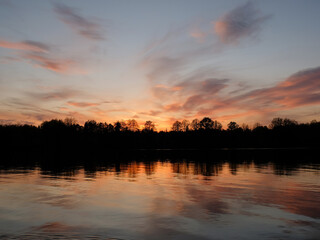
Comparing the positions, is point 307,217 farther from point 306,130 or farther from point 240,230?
point 306,130

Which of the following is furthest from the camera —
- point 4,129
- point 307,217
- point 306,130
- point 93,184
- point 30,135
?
point 306,130

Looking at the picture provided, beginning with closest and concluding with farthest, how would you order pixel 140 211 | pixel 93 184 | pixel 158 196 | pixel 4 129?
pixel 140 211 → pixel 158 196 → pixel 93 184 → pixel 4 129

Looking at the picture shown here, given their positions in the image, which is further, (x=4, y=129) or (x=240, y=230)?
(x=4, y=129)

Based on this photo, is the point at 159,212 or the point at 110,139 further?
the point at 110,139

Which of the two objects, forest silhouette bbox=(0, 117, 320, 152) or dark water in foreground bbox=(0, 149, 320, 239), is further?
forest silhouette bbox=(0, 117, 320, 152)

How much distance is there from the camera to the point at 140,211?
46.3ft

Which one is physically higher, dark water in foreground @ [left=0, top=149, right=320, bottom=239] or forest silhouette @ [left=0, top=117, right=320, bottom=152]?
forest silhouette @ [left=0, top=117, right=320, bottom=152]

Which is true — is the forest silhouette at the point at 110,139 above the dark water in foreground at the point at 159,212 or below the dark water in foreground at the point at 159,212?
above

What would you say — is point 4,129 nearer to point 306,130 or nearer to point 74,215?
point 74,215

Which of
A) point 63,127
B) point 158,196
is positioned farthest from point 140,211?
point 63,127

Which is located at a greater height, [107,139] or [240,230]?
[107,139]

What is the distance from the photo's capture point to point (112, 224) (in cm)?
1163

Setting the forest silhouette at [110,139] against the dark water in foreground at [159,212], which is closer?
the dark water in foreground at [159,212]

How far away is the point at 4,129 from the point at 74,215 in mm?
165925
